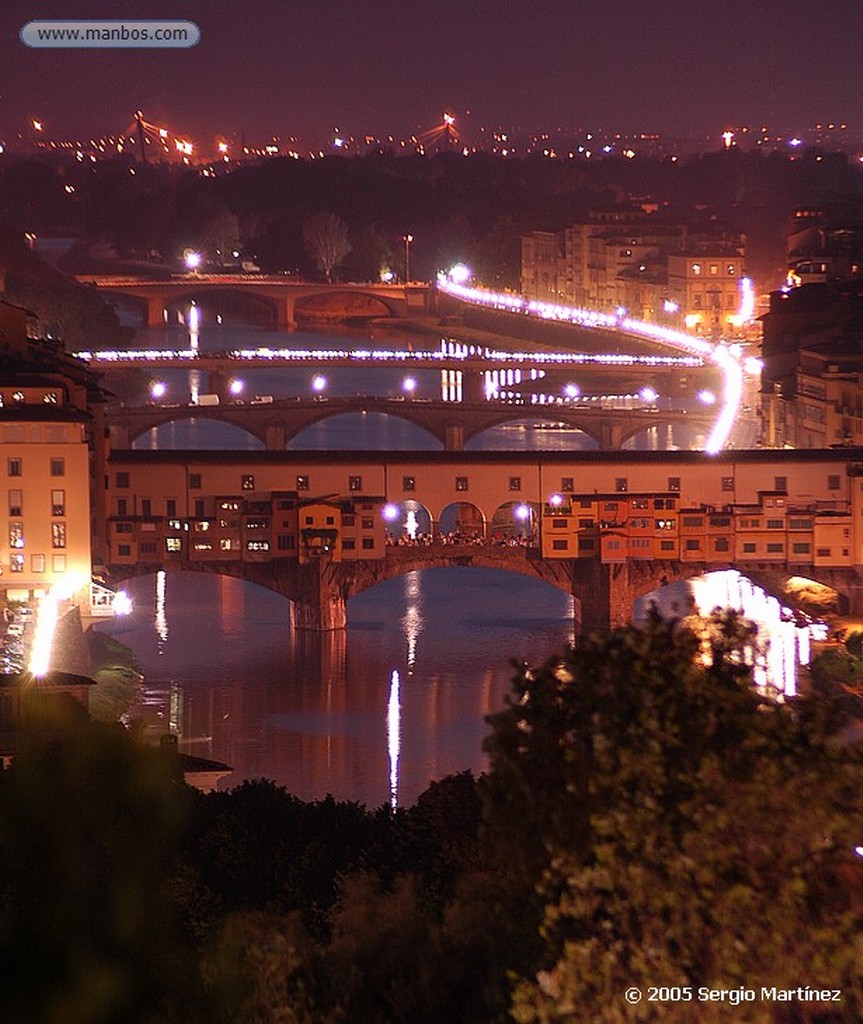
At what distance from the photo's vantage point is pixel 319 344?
18.3 meters

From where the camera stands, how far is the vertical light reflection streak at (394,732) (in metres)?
5.96

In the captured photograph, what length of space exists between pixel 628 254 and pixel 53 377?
447 inches

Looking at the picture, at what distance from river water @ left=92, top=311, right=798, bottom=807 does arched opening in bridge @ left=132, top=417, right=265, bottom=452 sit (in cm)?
289

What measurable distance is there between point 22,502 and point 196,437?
4.41 metres

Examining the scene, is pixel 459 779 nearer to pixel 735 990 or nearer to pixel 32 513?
pixel 735 990

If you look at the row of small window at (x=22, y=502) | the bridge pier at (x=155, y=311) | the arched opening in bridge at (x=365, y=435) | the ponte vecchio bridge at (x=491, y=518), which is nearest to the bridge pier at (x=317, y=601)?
the ponte vecchio bridge at (x=491, y=518)

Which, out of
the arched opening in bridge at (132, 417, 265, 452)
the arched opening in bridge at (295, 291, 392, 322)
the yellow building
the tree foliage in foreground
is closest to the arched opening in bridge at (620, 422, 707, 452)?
the arched opening in bridge at (132, 417, 265, 452)

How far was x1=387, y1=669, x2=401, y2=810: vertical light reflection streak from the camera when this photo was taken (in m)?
5.96

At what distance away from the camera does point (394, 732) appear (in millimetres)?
6727

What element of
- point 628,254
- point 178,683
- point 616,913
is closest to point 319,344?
point 628,254

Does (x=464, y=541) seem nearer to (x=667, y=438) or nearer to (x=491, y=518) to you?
(x=491, y=518)

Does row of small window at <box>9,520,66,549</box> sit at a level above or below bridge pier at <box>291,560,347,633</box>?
above

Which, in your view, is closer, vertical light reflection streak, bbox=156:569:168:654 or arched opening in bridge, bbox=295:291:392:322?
vertical light reflection streak, bbox=156:569:168:654

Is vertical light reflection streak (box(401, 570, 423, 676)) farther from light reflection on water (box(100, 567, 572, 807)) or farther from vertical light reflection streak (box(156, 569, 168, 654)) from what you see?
vertical light reflection streak (box(156, 569, 168, 654))
